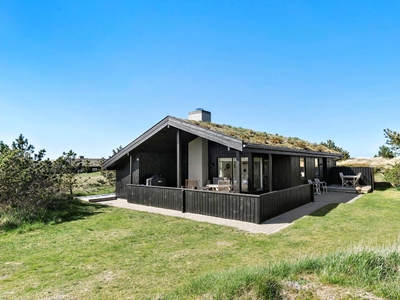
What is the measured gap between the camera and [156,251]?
5.34 meters

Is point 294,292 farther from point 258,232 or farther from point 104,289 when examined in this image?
point 258,232

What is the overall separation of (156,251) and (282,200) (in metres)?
5.67

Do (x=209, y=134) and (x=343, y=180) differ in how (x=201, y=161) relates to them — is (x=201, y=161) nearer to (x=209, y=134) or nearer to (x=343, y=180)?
(x=209, y=134)

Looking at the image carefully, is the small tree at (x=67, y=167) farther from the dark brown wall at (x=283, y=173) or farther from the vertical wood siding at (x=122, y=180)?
the dark brown wall at (x=283, y=173)

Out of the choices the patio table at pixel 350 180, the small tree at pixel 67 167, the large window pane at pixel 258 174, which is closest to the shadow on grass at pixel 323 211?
the large window pane at pixel 258 174

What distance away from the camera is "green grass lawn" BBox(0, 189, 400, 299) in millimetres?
3621

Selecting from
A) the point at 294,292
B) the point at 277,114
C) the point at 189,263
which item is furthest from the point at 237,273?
the point at 277,114

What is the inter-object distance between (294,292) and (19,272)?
4.77 meters

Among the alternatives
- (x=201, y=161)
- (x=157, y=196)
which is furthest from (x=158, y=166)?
(x=157, y=196)

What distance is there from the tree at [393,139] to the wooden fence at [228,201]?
9143 millimetres

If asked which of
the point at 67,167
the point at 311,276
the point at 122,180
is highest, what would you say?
the point at 67,167

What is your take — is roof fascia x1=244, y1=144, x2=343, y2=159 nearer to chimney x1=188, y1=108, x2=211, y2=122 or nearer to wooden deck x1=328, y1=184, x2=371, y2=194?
wooden deck x1=328, y1=184, x2=371, y2=194

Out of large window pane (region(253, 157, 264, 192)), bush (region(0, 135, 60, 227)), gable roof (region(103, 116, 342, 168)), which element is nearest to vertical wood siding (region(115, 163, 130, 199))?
gable roof (region(103, 116, 342, 168))

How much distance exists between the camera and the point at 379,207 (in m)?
9.95
